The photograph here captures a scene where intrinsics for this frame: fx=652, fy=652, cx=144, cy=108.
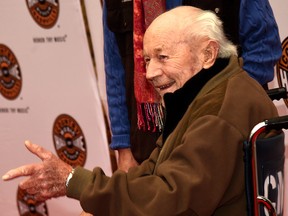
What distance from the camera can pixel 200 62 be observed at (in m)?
2.05

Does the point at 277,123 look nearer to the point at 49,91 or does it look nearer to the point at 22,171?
the point at 22,171

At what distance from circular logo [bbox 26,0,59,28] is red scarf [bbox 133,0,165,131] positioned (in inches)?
47.9

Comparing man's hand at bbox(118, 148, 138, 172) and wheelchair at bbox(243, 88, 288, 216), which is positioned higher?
wheelchair at bbox(243, 88, 288, 216)

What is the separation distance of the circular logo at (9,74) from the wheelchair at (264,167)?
261cm

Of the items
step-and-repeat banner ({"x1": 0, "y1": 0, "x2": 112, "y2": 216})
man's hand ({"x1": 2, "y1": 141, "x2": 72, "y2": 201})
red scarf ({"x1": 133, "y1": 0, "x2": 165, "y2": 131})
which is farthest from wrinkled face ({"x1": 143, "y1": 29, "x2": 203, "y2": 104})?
step-and-repeat banner ({"x1": 0, "y1": 0, "x2": 112, "y2": 216})

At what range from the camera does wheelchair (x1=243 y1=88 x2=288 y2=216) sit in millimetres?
1771

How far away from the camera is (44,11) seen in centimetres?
396

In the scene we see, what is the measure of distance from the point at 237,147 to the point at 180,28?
17.7 inches

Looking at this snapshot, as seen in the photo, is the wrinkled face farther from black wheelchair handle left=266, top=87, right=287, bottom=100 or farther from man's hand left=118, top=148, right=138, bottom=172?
man's hand left=118, top=148, right=138, bottom=172

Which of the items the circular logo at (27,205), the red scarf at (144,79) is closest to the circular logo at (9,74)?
the circular logo at (27,205)

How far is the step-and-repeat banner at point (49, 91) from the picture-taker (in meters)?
3.86

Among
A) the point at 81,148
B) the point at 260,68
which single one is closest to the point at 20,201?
the point at 81,148

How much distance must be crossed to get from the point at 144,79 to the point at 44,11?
4.71ft

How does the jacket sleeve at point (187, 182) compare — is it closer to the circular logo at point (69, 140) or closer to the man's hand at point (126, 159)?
the man's hand at point (126, 159)
